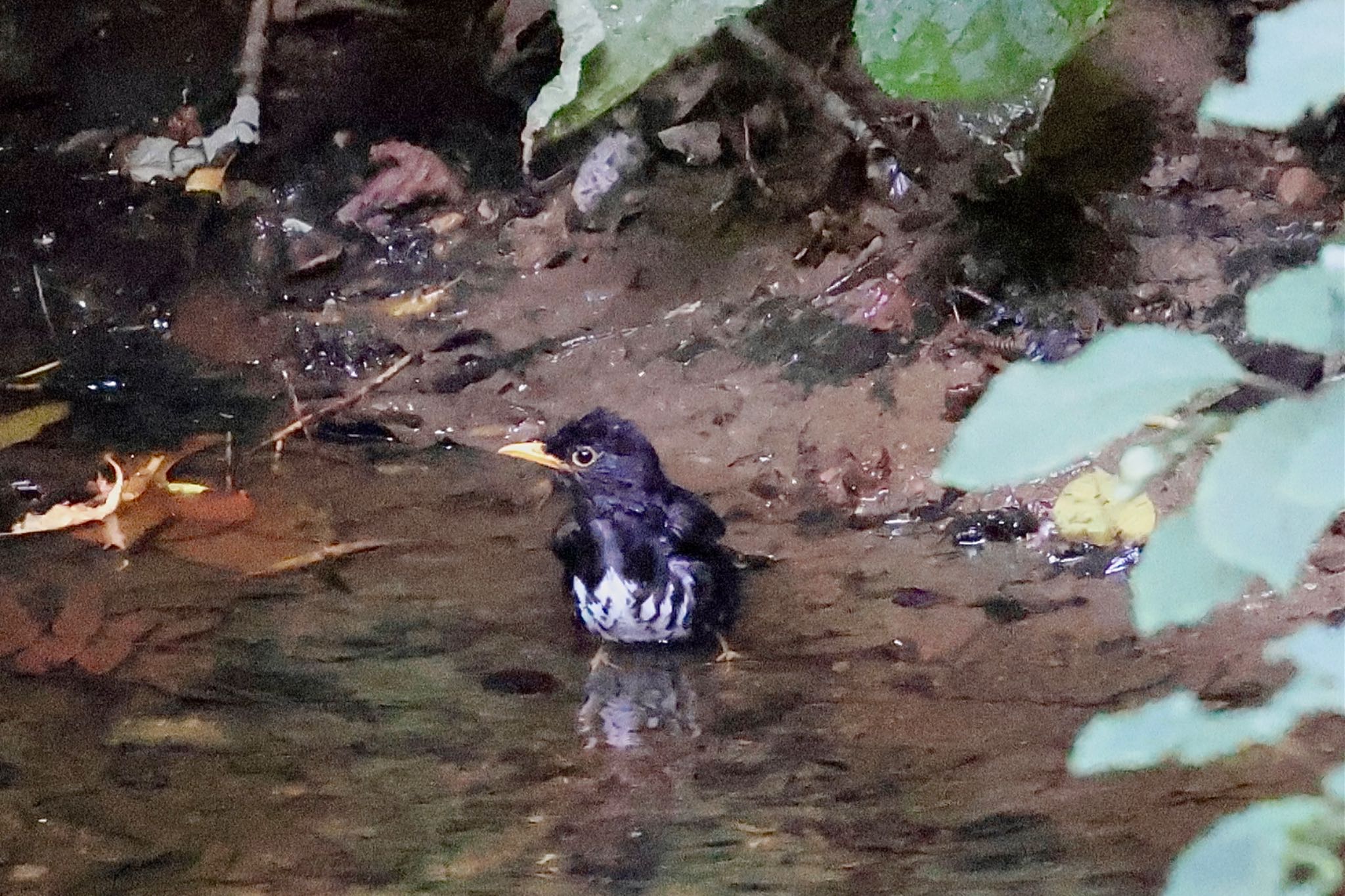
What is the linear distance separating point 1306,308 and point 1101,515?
7.63 ft

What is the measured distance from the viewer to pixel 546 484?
359 centimetres

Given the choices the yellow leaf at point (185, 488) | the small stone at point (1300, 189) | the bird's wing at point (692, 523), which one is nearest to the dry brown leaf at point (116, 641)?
the yellow leaf at point (185, 488)

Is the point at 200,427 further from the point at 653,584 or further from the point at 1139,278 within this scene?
the point at 1139,278

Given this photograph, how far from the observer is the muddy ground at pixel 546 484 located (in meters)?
2.04

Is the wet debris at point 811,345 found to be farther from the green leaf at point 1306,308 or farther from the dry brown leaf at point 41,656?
the green leaf at point 1306,308

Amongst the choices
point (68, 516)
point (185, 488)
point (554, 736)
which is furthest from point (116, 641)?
point (554, 736)

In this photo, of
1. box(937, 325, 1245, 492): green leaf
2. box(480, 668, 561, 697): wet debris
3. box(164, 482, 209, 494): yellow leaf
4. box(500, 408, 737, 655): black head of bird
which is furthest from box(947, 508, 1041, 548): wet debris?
box(937, 325, 1245, 492): green leaf

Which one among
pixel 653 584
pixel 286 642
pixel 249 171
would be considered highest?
pixel 249 171

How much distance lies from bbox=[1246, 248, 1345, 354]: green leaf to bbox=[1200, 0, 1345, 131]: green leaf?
0.39 ft

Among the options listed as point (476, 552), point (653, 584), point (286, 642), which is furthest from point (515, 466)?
point (286, 642)

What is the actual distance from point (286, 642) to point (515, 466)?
3.51 ft

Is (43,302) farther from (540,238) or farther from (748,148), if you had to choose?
(748,148)

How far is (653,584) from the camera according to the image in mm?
3049

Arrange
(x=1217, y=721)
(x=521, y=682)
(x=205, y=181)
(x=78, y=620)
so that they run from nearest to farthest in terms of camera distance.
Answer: (x=1217, y=721)
(x=521, y=682)
(x=78, y=620)
(x=205, y=181)
